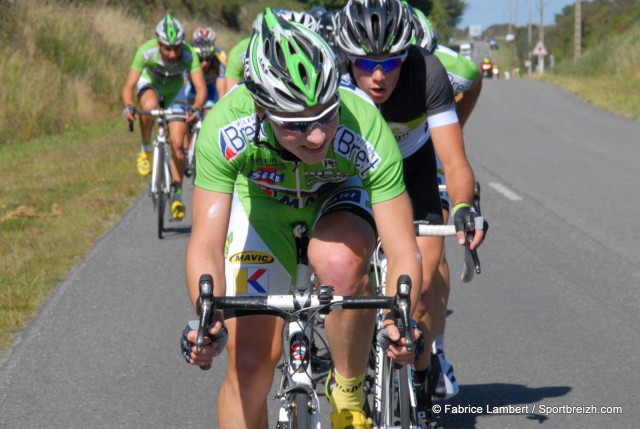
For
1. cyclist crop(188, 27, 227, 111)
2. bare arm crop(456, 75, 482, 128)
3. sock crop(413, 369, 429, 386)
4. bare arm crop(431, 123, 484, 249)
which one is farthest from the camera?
cyclist crop(188, 27, 227, 111)

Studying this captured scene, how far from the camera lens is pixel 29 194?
13578mm

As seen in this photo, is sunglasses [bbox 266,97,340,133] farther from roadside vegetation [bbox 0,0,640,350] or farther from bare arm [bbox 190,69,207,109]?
bare arm [bbox 190,69,207,109]

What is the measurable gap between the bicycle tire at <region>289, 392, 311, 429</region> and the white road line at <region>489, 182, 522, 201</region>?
916 centimetres

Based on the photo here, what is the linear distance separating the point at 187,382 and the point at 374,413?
1.98 m

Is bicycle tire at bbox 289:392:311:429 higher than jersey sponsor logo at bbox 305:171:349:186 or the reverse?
the reverse

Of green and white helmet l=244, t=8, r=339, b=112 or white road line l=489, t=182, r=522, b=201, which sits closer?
green and white helmet l=244, t=8, r=339, b=112

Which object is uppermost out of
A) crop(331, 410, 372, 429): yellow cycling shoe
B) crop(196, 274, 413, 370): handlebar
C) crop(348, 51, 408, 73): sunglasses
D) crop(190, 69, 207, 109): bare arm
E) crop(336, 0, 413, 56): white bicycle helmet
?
crop(336, 0, 413, 56): white bicycle helmet

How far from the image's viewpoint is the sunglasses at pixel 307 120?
11.9 ft

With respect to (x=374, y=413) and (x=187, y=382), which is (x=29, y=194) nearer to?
(x=187, y=382)

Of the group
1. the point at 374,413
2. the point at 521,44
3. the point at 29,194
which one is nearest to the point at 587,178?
the point at 29,194

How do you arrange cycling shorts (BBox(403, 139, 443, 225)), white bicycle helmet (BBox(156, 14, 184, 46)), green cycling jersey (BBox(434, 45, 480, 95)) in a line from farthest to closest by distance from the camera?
Answer: white bicycle helmet (BBox(156, 14, 184, 46)) → green cycling jersey (BBox(434, 45, 480, 95)) → cycling shorts (BBox(403, 139, 443, 225))

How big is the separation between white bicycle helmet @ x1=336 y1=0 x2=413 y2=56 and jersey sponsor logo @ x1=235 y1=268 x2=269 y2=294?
3.90 feet

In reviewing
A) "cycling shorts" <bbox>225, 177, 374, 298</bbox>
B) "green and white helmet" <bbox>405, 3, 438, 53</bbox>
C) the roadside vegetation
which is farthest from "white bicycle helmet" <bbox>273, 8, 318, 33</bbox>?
"cycling shorts" <bbox>225, 177, 374, 298</bbox>

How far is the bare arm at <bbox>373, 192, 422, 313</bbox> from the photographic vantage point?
3.79 meters
